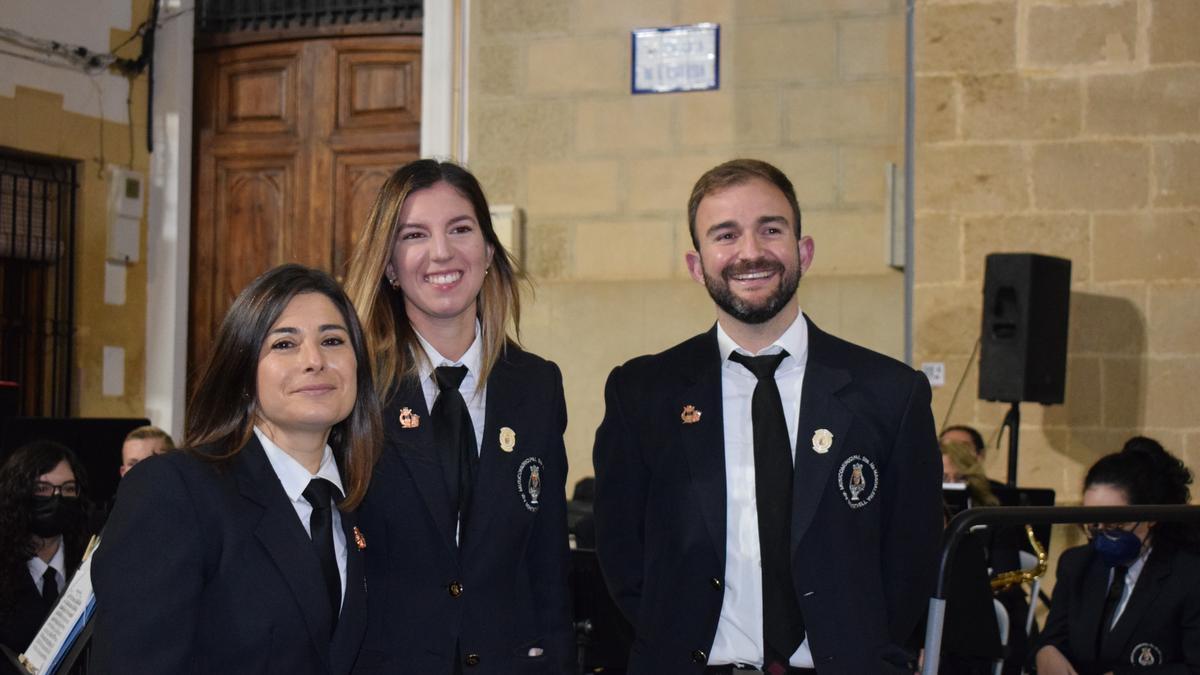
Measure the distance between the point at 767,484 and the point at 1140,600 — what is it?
6.67 feet

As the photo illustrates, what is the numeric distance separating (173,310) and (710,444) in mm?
6934

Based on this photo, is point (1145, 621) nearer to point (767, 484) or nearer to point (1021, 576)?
point (1021, 576)

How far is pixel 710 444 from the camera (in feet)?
8.25

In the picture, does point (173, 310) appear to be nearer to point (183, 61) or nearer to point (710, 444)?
point (183, 61)

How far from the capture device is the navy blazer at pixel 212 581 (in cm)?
194

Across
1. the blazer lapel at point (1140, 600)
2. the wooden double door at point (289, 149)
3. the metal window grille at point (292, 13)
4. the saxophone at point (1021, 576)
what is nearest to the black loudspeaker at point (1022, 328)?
Answer: the saxophone at point (1021, 576)

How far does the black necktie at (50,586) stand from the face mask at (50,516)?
4.7 inches

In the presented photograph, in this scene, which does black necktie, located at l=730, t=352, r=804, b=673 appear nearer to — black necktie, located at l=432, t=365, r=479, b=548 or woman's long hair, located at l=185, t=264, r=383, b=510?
black necktie, located at l=432, t=365, r=479, b=548

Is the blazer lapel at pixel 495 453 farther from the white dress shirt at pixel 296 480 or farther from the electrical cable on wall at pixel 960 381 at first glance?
the electrical cable on wall at pixel 960 381

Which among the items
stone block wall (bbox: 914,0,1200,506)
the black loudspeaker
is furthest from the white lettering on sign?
the black loudspeaker

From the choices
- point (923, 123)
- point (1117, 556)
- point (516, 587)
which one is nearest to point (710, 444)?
point (516, 587)

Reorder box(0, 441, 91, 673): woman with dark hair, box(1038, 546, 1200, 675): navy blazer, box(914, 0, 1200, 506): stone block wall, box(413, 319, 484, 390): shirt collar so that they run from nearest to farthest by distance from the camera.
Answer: box(413, 319, 484, 390): shirt collar, box(1038, 546, 1200, 675): navy blazer, box(0, 441, 91, 673): woman with dark hair, box(914, 0, 1200, 506): stone block wall

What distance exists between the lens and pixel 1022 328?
6.59 metres

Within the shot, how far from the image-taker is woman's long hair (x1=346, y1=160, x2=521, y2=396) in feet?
8.36
